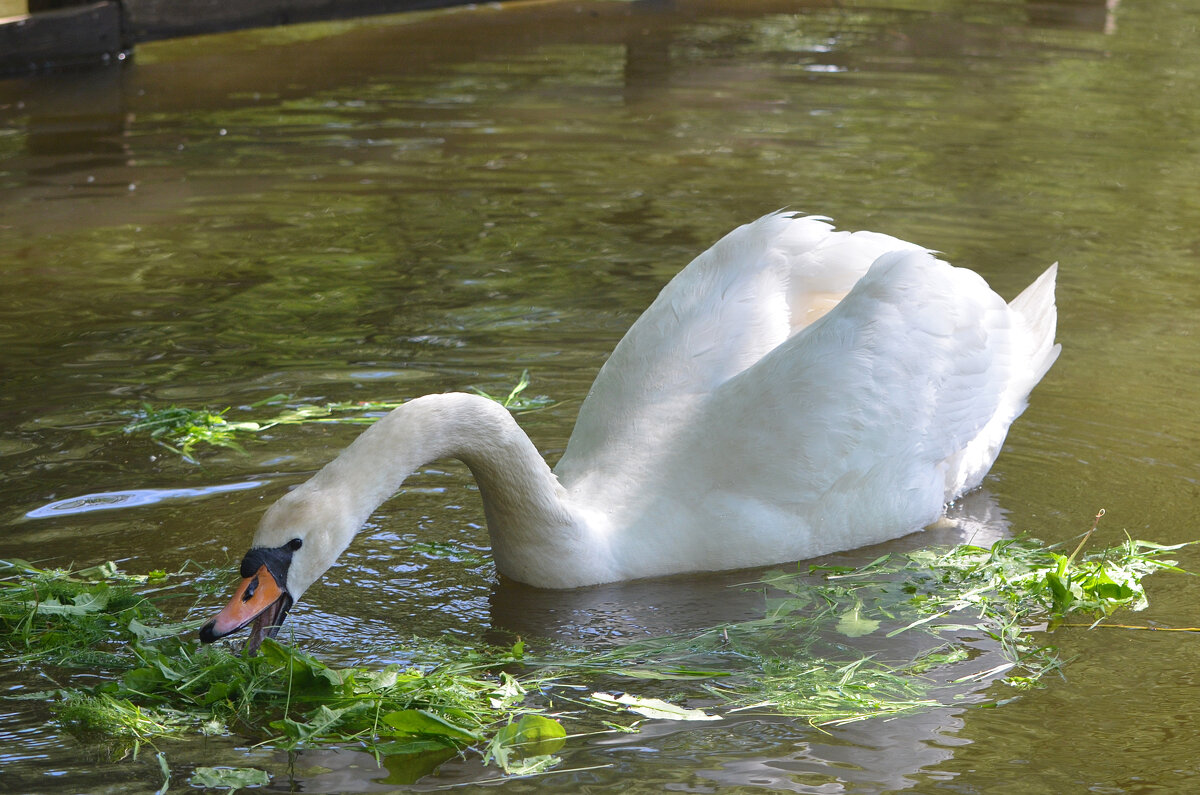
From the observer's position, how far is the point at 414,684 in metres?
4.52

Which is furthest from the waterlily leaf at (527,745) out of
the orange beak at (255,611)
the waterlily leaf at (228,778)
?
the orange beak at (255,611)

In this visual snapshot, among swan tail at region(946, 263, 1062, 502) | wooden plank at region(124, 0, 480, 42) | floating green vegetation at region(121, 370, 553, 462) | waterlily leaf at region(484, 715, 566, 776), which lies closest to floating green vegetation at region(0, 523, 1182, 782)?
waterlily leaf at region(484, 715, 566, 776)

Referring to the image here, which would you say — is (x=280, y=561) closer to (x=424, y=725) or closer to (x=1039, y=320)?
(x=424, y=725)

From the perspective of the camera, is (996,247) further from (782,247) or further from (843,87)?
(843,87)

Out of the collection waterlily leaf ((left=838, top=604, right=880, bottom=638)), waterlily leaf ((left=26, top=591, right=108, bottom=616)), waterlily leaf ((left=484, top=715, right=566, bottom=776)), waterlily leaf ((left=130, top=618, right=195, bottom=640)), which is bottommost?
waterlily leaf ((left=838, top=604, right=880, bottom=638))

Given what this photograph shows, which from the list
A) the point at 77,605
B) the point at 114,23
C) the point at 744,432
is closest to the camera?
the point at 77,605

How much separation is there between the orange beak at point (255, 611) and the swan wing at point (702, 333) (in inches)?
51.0

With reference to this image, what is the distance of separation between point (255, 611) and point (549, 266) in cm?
Result: 507

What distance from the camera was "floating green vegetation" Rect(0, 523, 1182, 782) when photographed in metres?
4.41

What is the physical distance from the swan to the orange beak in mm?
144

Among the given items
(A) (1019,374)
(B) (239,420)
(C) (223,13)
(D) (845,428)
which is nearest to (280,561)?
(D) (845,428)

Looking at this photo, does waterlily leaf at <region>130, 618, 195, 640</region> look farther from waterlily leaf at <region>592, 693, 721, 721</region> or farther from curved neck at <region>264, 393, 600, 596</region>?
waterlily leaf at <region>592, 693, 721, 721</region>

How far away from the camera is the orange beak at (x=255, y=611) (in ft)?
14.4

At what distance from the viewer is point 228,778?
416cm
